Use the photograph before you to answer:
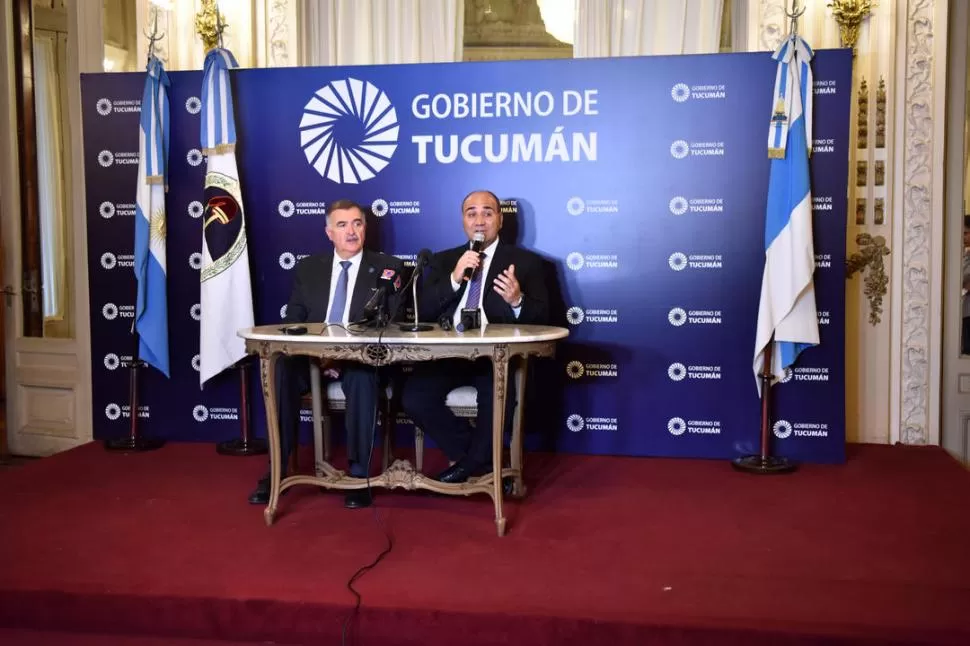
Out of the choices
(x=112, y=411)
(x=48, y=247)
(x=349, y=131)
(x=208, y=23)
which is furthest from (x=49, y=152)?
(x=349, y=131)

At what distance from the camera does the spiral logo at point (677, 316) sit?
439 centimetres

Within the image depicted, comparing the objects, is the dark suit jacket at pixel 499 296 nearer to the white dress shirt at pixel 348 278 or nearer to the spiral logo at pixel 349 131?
the white dress shirt at pixel 348 278

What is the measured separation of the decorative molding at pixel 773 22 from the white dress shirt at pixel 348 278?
2.61m

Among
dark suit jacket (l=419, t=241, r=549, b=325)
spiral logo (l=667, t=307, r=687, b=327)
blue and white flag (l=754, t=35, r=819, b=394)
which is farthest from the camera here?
spiral logo (l=667, t=307, r=687, b=327)

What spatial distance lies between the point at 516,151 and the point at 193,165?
1838 millimetres

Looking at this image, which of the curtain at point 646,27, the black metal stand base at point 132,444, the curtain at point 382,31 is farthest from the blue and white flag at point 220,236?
the curtain at point 646,27

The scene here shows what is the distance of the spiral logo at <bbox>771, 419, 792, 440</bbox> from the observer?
171 inches

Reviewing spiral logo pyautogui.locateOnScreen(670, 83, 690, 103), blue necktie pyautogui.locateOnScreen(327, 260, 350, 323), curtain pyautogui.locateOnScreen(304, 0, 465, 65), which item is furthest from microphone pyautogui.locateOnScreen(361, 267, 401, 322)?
curtain pyautogui.locateOnScreen(304, 0, 465, 65)

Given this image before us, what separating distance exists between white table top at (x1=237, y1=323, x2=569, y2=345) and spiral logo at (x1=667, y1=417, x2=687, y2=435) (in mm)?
1245

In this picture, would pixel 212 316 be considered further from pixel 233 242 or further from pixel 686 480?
pixel 686 480

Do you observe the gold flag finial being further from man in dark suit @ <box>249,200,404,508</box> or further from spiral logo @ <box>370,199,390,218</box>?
man in dark suit @ <box>249,200,404,508</box>

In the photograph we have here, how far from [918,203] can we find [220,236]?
12.4 ft

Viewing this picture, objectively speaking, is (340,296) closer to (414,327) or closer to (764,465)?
(414,327)

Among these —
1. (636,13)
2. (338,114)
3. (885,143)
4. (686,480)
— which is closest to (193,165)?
(338,114)
